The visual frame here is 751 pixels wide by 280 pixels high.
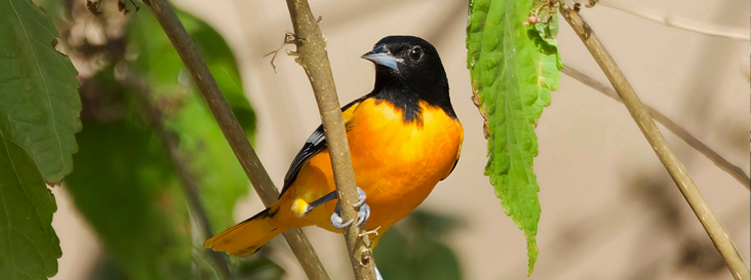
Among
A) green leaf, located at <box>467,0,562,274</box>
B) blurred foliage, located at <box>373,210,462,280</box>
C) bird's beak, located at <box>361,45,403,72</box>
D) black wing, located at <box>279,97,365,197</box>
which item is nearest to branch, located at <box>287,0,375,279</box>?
green leaf, located at <box>467,0,562,274</box>

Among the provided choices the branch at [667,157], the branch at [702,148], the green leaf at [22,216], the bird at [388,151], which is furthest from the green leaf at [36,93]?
the branch at [702,148]

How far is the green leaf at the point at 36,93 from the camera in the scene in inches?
25.2

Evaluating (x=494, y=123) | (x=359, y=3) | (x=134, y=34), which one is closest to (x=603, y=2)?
(x=494, y=123)

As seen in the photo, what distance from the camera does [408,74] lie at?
1182 mm

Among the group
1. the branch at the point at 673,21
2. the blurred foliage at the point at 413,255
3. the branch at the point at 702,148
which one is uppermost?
the branch at the point at 673,21

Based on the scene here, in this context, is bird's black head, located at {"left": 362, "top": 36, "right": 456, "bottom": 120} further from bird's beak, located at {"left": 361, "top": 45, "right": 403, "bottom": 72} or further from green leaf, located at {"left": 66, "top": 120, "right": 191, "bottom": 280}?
green leaf, located at {"left": 66, "top": 120, "right": 191, "bottom": 280}

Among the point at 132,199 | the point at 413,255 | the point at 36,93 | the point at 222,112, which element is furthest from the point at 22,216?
the point at 413,255

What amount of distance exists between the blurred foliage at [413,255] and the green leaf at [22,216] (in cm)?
108

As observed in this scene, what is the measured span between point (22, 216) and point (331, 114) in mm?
358

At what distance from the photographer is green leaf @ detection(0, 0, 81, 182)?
64 centimetres

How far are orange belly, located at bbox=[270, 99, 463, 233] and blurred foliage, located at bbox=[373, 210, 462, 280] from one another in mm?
536

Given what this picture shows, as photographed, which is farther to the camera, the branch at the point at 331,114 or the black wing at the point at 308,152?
the black wing at the point at 308,152

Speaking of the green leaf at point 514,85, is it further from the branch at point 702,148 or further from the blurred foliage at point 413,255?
the blurred foliage at point 413,255

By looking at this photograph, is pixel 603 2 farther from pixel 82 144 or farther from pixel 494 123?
pixel 82 144
